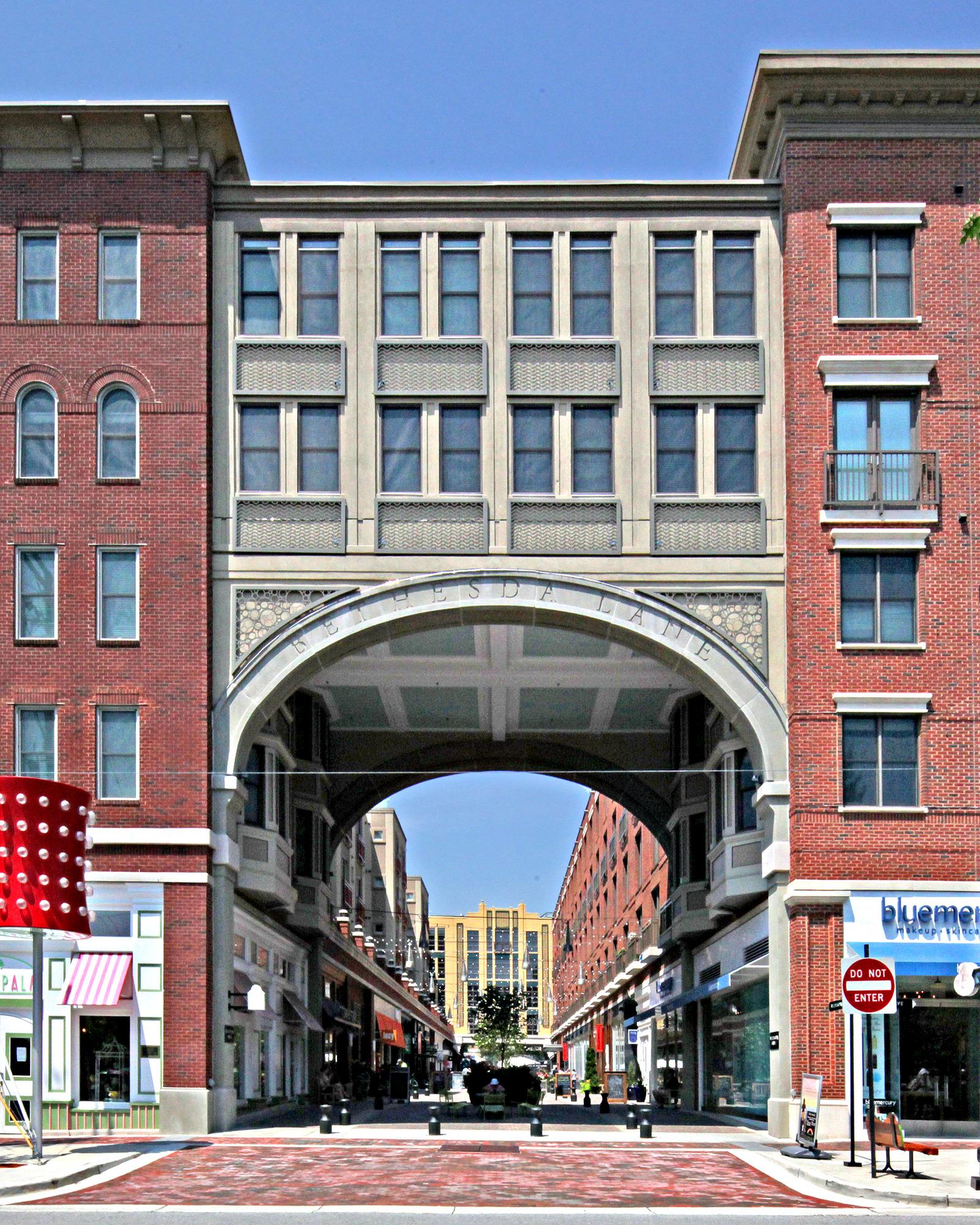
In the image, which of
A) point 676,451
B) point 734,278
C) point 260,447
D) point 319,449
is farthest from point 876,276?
point 260,447

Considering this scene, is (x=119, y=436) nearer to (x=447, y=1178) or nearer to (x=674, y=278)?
(x=674, y=278)

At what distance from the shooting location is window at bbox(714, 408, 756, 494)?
3634 cm

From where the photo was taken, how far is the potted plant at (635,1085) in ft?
182

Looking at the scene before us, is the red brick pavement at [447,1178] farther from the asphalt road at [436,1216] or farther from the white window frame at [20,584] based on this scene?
the white window frame at [20,584]

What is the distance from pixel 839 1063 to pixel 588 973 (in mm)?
72965

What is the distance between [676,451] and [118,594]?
11.9m

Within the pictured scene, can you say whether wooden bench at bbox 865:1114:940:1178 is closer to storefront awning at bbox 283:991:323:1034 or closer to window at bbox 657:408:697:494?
window at bbox 657:408:697:494

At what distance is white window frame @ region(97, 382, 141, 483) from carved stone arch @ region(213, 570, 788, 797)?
4592 mm

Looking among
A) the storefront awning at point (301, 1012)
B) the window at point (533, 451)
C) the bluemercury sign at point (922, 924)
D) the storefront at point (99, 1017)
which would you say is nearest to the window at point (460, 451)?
the window at point (533, 451)

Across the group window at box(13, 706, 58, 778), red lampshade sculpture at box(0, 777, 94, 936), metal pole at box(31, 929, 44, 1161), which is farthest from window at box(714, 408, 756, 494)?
metal pole at box(31, 929, 44, 1161)

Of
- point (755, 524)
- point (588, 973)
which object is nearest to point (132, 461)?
point (755, 524)

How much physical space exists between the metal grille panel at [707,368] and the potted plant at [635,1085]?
26.8 meters

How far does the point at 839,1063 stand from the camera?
33281mm

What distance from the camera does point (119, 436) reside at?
36375 mm
